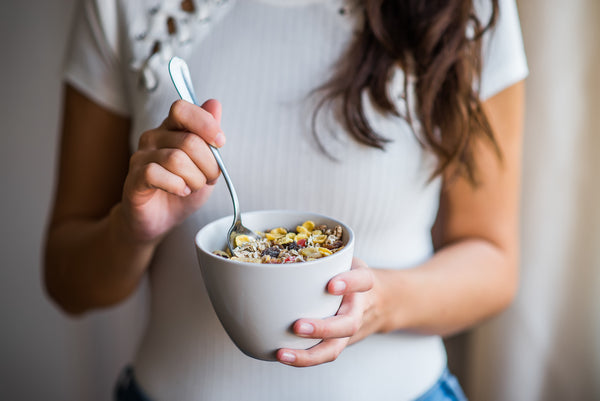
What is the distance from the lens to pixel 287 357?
28 cm

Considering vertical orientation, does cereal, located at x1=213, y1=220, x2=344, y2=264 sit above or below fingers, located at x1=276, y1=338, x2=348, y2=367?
→ above

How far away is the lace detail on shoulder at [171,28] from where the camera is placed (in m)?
0.46

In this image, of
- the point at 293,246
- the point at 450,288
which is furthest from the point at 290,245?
the point at 450,288

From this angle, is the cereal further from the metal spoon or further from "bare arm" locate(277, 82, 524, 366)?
"bare arm" locate(277, 82, 524, 366)

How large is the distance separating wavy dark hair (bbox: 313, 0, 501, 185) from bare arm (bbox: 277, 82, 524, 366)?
0.04 m

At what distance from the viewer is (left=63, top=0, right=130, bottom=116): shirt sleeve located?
19.2 inches

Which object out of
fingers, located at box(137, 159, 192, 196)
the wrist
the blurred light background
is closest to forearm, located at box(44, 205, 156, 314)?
the wrist

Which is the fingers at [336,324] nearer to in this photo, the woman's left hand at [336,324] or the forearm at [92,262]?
the woman's left hand at [336,324]

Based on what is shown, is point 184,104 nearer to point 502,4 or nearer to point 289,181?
point 289,181

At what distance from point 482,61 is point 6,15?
88 centimetres

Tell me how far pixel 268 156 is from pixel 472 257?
0.24 meters

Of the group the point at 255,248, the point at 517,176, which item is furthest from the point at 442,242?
the point at 255,248

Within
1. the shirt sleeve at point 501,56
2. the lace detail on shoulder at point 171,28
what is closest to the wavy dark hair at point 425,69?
the shirt sleeve at point 501,56

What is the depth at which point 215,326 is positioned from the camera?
390 millimetres
